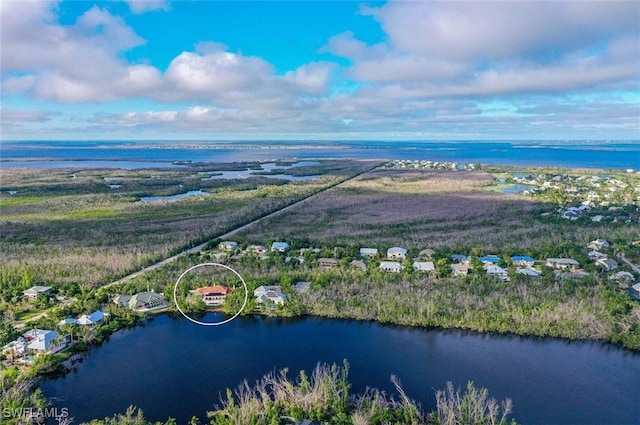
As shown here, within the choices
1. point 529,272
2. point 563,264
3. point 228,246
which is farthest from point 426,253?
point 228,246

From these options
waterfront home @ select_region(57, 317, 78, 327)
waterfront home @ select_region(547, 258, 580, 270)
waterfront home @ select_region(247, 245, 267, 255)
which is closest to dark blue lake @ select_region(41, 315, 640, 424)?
waterfront home @ select_region(57, 317, 78, 327)

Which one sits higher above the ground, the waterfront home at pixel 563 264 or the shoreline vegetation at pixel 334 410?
the waterfront home at pixel 563 264

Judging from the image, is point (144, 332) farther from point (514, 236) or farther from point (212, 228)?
point (514, 236)

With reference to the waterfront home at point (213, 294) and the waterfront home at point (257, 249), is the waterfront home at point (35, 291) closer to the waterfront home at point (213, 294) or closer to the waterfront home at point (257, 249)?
the waterfront home at point (213, 294)

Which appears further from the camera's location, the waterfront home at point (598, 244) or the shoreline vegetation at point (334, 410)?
the waterfront home at point (598, 244)

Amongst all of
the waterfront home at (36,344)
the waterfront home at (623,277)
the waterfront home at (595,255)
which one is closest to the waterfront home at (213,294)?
the waterfront home at (36,344)
